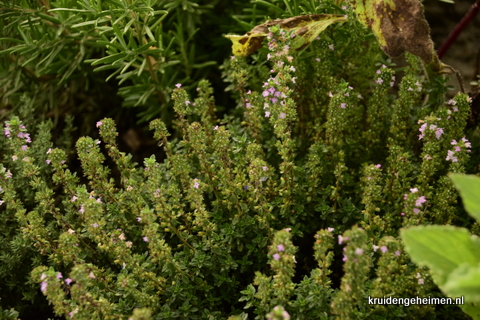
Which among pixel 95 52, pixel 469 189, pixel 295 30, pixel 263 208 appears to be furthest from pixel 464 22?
pixel 95 52

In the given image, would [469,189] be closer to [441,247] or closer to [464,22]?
[441,247]

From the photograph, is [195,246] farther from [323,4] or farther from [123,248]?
[323,4]

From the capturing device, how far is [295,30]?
1827mm

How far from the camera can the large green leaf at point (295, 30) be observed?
72.0 inches

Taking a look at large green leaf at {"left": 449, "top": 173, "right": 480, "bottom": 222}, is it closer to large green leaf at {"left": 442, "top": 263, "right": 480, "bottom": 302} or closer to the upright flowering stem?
large green leaf at {"left": 442, "top": 263, "right": 480, "bottom": 302}

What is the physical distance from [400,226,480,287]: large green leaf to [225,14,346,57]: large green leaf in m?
1.02

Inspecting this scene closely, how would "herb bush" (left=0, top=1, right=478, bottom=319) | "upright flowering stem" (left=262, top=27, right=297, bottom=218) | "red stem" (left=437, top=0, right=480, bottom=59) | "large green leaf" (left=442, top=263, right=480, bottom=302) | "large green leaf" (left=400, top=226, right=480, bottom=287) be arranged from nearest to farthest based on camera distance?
"large green leaf" (left=442, top=263, right=480, bottom=302) → "large green leaf" (left=400, top=226, right=480, bottom=287) → "herb bush" (left=0, top=1, right=478, bottom=319) → "upright flowering stem" (left=262, top=27, right=297, bottom=218) → "red stem" (left=437, top=0, right=480, bottom=59)

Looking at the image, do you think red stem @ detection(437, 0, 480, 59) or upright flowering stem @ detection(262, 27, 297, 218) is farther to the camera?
red stem @ detection(437, 0, 480, 59)

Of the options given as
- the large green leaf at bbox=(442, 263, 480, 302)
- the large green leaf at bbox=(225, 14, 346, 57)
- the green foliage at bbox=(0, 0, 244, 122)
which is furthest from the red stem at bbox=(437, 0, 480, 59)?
the large green leaf at bbox=(442, 263, 480, 302)

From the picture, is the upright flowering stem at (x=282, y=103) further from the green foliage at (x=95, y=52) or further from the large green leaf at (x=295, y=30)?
the green foliage at (x=95, y=52)

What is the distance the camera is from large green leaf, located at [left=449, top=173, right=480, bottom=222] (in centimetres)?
100

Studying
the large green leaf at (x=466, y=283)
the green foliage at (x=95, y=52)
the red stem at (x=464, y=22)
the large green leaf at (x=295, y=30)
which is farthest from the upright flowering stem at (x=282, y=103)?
the red stem at (x=464, y=22)

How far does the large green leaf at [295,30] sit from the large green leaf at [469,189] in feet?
3.18

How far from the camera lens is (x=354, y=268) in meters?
1.15
